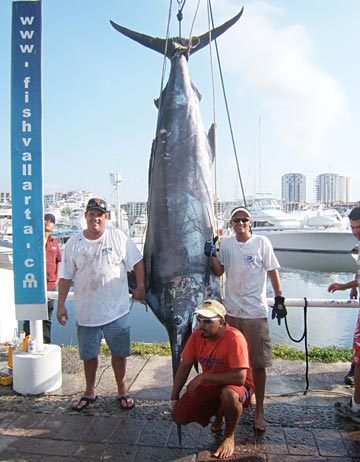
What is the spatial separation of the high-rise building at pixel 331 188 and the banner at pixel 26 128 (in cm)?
6564

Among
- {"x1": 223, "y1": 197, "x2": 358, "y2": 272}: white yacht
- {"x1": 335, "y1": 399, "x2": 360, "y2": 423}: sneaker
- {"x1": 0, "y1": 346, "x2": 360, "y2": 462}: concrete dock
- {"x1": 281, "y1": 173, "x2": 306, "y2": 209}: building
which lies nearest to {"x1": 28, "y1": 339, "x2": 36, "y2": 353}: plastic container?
{"x1": 0, "y1": 346, "x2": 360, "y2": 462}: concrete dock

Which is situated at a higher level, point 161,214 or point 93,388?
point 161,214

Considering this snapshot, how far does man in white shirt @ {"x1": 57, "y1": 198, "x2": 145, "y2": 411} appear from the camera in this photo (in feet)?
8.38

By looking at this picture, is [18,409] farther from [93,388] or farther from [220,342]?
[220,342]

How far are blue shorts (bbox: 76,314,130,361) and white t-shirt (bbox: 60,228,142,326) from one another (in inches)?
1.5

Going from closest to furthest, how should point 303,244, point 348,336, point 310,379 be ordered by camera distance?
1. point 310,379
2. point 348,336
3. point 303,244

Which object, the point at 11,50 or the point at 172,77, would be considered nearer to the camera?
the point at 11,50

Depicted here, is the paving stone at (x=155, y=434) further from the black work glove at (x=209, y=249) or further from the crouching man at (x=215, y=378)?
the black work glove at (x=209, y=249)

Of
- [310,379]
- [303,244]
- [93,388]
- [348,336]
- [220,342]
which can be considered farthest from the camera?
[303,244]

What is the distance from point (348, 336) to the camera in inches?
297

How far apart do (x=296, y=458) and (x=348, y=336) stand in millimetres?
6128

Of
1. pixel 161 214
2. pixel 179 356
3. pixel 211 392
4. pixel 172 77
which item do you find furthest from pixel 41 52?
pixel 211 392

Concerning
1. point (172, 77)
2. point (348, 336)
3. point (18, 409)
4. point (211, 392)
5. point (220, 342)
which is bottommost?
point (348, 336)

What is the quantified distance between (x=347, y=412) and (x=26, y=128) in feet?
8.54
